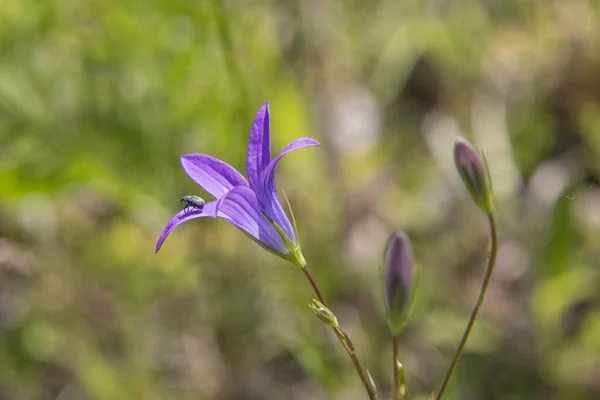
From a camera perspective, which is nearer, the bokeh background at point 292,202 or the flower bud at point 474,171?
the flower bud at point 474,171

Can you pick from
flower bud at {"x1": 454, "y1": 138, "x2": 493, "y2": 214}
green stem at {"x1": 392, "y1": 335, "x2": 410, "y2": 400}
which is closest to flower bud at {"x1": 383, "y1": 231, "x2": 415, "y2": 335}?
green stem at {"x1": 392, "y1": 335, "x2": 410, "y2": 400}

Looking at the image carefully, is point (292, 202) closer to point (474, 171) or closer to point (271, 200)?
point (271, 200)

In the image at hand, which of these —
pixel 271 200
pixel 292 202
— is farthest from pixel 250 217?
pixel 292 202

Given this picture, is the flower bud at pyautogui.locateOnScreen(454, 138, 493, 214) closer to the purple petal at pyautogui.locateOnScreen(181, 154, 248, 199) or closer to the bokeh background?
the purple petal at pyautogui.locateOnScreen(181, 154, 248, 199)

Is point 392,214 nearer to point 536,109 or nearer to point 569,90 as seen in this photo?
point 536,109

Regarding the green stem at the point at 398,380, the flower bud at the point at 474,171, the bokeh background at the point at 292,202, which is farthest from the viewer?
the bokeh background at the point at 292,202

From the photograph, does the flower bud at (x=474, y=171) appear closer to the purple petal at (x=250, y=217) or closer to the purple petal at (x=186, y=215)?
the purple petal at (x=250, y=217)

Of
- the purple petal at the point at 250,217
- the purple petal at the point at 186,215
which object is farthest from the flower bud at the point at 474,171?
the purple petal at the point at 186,215
